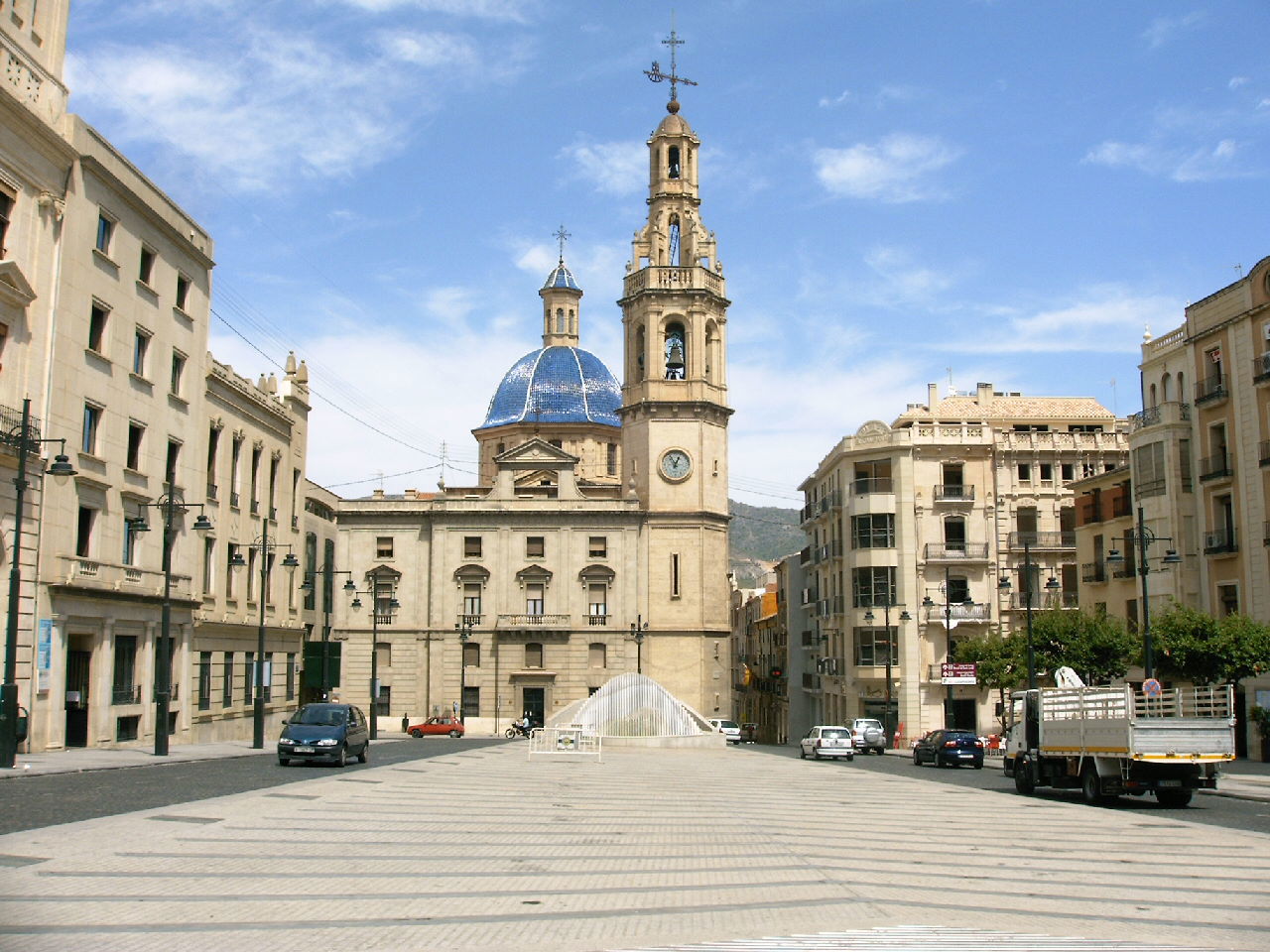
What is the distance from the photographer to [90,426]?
3559 cm

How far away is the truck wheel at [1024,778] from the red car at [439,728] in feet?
142

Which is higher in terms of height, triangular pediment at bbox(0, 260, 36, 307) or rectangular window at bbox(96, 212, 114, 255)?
rectangular window at bbox(96, 212, 114, 255)

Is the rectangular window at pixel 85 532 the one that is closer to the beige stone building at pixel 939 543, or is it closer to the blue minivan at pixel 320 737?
the blue minivan at pixel 320 737

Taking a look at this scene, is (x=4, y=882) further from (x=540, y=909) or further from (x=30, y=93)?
(x=30, y=93)

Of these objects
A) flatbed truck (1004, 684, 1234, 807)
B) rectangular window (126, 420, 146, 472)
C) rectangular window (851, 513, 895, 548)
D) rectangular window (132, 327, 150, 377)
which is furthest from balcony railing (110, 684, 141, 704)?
rectangular window (851, 513, 895, 548)

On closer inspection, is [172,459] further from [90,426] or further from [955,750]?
[955,750]

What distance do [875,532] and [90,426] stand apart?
127ft

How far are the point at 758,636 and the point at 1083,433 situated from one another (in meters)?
45.6

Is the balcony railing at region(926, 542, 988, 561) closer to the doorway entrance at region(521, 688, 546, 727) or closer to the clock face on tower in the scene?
the clock face on tower

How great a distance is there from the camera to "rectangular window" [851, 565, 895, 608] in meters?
61.7

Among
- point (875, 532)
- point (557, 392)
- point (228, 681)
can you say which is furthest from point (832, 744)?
point (557, 392)

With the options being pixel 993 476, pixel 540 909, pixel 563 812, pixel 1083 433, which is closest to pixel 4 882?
pixel 540 909

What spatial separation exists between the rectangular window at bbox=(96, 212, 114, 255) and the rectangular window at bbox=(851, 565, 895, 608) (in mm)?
38566

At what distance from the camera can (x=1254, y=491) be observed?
41969mm
